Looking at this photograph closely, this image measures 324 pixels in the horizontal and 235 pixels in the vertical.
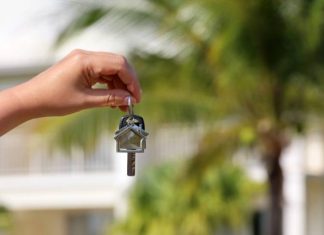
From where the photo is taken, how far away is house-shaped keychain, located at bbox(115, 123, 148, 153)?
4.06 meters

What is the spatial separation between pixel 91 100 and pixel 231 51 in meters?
8.14

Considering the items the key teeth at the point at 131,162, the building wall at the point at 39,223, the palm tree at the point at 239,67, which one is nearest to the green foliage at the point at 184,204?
the building wall at the point at 39,223

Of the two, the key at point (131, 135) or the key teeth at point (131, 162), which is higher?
the key at point (131, 135)

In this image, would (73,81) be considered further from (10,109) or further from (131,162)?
(131,162)

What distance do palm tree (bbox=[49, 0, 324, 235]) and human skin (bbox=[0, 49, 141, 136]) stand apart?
746cm

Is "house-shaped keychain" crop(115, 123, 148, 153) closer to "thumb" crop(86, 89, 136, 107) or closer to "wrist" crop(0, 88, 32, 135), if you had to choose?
"thumb" crop(86, 89, 136, 107)

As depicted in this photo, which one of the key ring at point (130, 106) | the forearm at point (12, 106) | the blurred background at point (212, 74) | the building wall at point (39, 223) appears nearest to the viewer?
the forearm at point (12, 106)

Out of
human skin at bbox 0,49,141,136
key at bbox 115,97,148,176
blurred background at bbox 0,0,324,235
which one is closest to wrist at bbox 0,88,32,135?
human skin at bbox 0,49,141,136

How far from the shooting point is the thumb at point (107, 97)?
13.4 ft

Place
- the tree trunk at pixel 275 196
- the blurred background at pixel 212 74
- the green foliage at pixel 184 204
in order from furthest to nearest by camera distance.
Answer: the green foliage at pixel 184 204, the tree trunk at pixel 275 196, the blurred background at pixel 212 74

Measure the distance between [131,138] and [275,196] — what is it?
33.2 ft

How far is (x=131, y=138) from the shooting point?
4.07 metres

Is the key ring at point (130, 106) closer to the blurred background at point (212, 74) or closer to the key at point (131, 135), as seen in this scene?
the key at point (131, 135)

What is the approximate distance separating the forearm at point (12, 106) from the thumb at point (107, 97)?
0.76 ft
